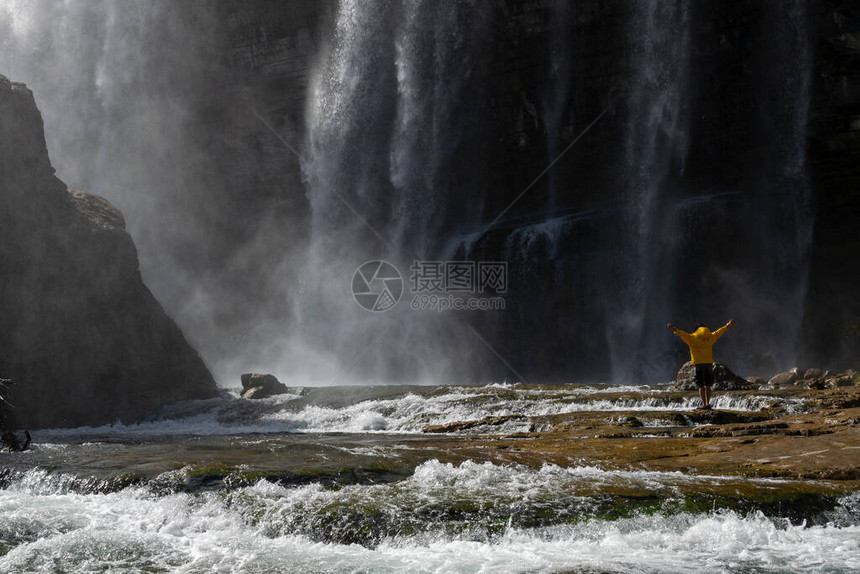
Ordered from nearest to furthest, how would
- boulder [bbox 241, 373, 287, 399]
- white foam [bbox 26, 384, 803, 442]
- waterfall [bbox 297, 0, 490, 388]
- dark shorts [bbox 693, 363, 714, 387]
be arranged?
dark shorts [bbox 693, 363, 714, 387] → white foam [bbox 26, 384, 803, 442] → boulder [bbox 241, 373, 287, 399] → waterfall [bbox 297, 0, 490, 388]

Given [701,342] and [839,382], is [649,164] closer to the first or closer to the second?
[839,382]

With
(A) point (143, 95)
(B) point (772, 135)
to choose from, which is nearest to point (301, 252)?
(A) point (143, 95)

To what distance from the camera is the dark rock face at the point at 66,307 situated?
23.5m

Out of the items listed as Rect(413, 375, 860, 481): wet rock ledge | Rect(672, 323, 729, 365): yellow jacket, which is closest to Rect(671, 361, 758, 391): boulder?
Rect(413, 375, 860, 481): wet rock ledge

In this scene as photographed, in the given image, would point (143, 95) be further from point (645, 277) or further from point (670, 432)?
point (670, 432)

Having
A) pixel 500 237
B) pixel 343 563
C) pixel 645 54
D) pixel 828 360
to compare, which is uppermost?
pixel 645 54

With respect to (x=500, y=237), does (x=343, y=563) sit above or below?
below

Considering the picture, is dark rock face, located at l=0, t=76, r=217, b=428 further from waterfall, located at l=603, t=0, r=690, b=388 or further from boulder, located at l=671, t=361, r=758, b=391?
waterfall, located at l=603, t=0, r=690, b=388

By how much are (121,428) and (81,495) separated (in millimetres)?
15265

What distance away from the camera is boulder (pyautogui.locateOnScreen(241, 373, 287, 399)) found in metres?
27.2

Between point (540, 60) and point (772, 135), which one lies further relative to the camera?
point (540, 60)

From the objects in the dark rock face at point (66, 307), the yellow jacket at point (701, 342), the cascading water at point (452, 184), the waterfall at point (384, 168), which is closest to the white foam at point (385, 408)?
the dark rock face at point (66, 307)

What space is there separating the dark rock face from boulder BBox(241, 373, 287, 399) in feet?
5.87

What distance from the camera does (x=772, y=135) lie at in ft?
112
